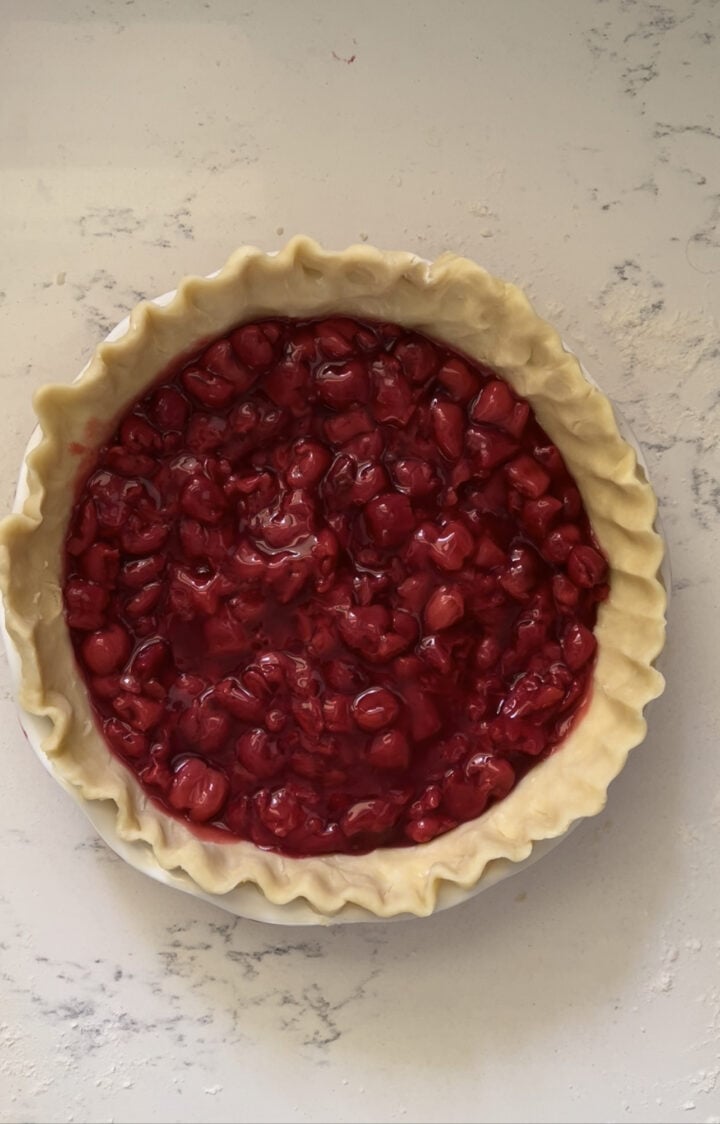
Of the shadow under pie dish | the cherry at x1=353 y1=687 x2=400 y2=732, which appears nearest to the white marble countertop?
the shadow under pie dish

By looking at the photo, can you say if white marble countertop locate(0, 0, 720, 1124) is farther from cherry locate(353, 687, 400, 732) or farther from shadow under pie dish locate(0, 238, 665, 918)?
cherry locate(353, 687, 400, 732)

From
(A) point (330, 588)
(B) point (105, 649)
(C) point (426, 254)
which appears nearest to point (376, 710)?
(A) point (330, 588)

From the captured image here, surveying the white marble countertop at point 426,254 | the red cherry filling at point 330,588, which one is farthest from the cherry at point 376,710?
the white marble countertop at point 426,254

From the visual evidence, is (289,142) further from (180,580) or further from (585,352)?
(180,580)

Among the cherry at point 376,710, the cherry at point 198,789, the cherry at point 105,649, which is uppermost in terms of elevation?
the cherry at point 376,710

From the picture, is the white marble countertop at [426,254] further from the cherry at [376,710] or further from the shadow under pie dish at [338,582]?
the cherry at [376,710]

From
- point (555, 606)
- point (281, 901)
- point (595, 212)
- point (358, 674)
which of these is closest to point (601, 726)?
point (555, 606)
